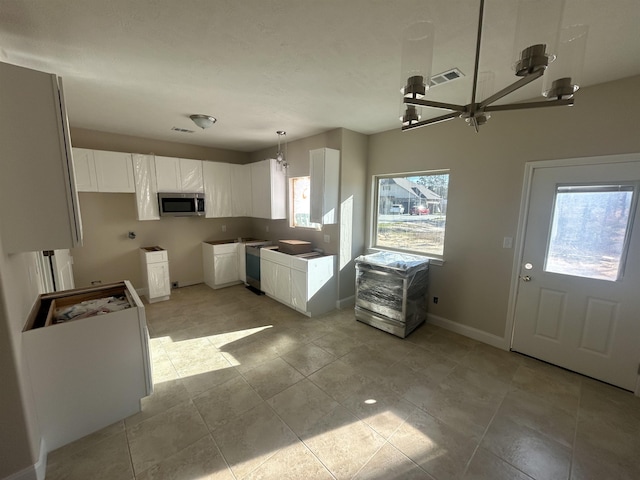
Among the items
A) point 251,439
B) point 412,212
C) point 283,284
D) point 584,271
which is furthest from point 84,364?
point 584,271

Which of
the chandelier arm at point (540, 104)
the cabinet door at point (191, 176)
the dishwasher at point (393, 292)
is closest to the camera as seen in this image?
the chandelier arm at point (540, 104)

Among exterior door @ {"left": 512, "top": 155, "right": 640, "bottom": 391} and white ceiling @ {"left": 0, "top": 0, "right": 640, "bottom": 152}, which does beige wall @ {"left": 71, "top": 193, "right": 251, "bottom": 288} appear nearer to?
white ceiling @ {"left": 0, "top": 0, "right": 640, "bottom": 152}

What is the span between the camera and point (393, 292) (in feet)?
10.5

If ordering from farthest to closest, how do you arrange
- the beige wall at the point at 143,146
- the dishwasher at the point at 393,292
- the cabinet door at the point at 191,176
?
the cabinet door at the point at 191,176 < the beige wall at the point at 143,146 < the dishwasher at the point at 393,292

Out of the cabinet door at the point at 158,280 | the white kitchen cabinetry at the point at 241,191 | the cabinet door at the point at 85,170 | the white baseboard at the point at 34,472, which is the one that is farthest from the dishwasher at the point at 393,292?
the cabinet door at the point at 85,170

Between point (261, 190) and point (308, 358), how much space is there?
126 inches

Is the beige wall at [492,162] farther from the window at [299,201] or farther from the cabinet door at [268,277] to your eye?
the cabinet door at [268,277]

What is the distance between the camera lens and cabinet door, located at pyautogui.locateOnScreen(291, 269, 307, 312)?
366cm

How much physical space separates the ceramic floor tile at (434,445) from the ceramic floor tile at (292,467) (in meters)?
0.55

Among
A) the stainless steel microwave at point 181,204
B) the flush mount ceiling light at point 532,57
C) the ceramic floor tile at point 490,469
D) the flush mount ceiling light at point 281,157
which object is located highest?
the flush mount ceiling light at point 281,157

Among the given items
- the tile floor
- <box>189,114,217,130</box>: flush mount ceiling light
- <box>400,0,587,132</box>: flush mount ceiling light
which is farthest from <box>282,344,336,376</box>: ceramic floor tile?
<box>189,114,217,130</box>: flush mount ceiling light

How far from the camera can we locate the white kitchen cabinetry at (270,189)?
4.62 m

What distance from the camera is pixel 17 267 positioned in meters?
1.69

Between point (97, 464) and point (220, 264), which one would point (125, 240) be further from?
point (97, 464)
